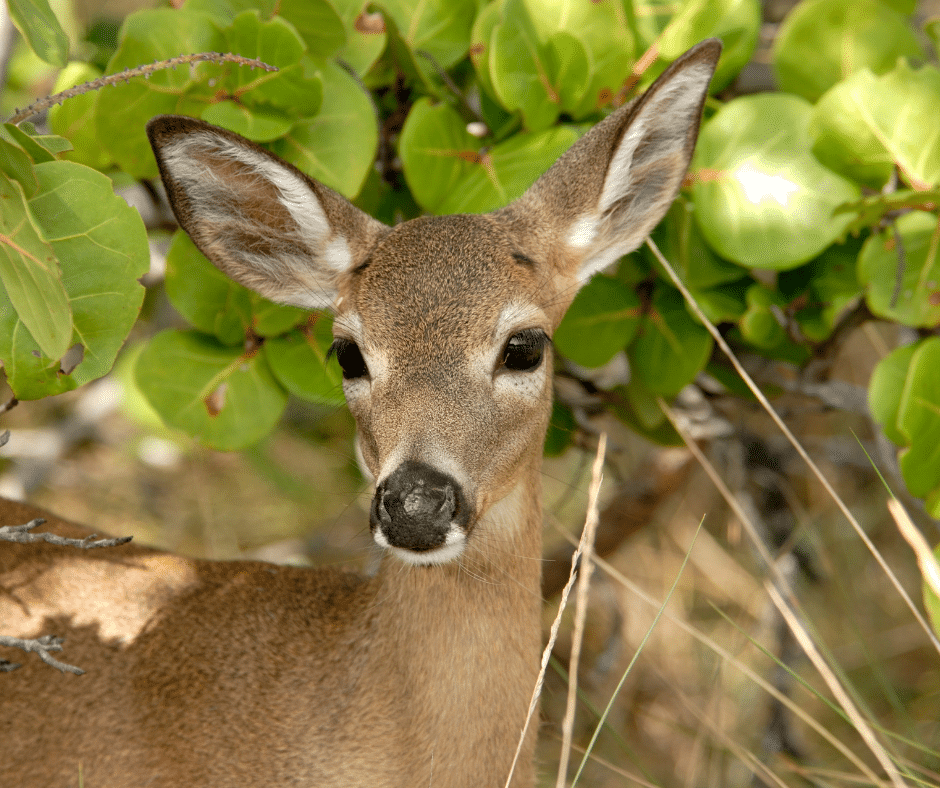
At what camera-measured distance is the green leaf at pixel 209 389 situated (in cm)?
324

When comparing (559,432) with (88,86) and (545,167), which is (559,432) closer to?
(545,167)

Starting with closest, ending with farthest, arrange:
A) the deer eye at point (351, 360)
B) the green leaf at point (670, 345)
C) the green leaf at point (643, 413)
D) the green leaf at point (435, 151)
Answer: the deer eye at point (351, 360), the green leaf at point (435, 151), the green leaf at point (670, 345), the green leaf at point (643, 413)

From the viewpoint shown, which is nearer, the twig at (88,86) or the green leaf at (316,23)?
the twig at (88,86)

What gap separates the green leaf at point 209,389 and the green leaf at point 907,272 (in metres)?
2.01

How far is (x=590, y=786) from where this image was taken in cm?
423

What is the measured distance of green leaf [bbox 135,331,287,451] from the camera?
10.6 feet

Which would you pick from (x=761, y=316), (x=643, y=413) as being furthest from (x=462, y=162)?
(x=643, y=413)

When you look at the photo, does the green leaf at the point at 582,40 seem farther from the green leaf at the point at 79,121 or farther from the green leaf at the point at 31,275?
the green leaf at the point at 31,275

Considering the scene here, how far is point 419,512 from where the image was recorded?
87.8 inches

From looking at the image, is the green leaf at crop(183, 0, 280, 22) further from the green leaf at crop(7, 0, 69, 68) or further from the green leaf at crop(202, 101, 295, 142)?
the green leaf at crop(7, 0, 69, 68)

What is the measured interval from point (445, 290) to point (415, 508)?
2.32ft

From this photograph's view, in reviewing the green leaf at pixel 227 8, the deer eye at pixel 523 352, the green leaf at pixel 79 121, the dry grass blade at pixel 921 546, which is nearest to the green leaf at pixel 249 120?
the green leaf at pixel 227 8

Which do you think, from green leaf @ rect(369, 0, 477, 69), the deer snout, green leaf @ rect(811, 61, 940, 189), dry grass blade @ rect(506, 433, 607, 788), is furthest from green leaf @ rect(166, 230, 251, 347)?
green leaf @ rect(811, 61, 940, 189)

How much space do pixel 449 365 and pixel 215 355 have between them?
1.11 metres
